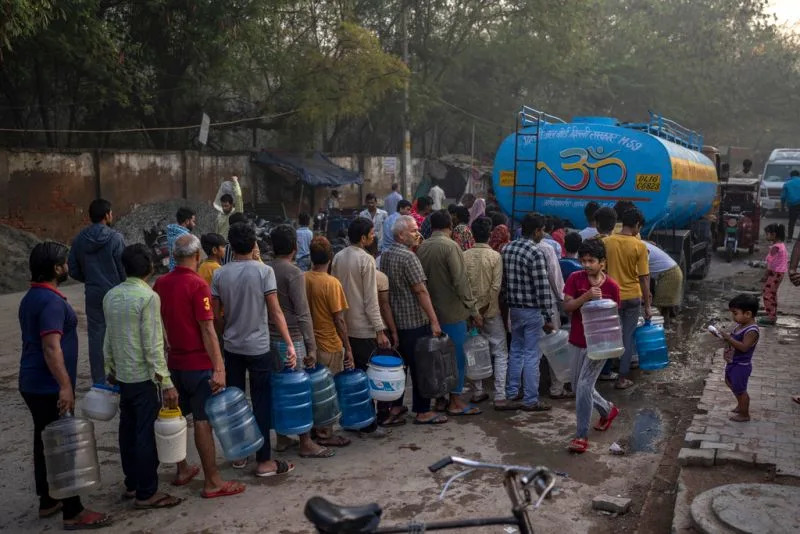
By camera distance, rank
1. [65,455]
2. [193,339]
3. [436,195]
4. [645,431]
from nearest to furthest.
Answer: [65,455] < [193,339] < [645,431] < [436,195]

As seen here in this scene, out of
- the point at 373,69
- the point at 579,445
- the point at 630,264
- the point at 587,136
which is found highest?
the point at 373,69

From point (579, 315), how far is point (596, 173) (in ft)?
16.7

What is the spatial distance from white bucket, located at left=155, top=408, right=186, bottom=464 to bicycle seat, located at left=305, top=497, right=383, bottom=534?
2.20 meters

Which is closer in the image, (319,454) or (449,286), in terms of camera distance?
(319,454)

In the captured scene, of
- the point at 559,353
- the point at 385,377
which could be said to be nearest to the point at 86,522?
the point at 385,377

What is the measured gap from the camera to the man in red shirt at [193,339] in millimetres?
4691

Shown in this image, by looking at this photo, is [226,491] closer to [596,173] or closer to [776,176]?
[596,173]

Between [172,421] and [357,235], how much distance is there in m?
2.13

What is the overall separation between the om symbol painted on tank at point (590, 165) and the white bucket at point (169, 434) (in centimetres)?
726

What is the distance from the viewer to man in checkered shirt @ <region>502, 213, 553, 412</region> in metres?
6.52

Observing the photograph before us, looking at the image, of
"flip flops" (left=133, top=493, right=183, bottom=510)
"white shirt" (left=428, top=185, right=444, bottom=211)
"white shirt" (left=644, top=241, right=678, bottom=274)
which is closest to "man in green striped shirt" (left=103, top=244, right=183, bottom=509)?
"flip flops" (left=133, top=493, right=183, bottom=510)

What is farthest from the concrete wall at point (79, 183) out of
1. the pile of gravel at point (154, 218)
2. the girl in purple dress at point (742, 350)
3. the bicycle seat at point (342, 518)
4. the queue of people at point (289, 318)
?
the bicycle seat at point (342, 518)

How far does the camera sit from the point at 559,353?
696 cm

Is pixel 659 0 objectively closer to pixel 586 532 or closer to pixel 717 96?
pixel 717 96
